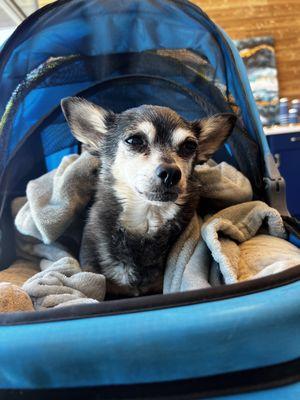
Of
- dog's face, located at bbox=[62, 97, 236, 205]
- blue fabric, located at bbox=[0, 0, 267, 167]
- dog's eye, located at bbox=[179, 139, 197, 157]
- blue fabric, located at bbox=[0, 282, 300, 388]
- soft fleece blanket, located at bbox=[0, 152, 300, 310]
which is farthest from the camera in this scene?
blue fabric, located at bbox=[0, 0, 267, 167]

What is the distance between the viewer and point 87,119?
1238 mm

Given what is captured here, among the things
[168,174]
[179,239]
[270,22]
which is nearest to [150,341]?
[168,174]

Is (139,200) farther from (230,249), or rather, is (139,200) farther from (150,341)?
(150,341)

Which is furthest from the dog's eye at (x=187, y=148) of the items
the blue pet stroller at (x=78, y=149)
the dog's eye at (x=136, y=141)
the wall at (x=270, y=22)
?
the wall at (x=270, y=22)

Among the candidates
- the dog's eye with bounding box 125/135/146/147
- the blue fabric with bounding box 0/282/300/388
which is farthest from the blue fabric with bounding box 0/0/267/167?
the blue fabric with bounding box 0/282/300/388

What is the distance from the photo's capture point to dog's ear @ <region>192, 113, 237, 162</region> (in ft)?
Result: 3.82

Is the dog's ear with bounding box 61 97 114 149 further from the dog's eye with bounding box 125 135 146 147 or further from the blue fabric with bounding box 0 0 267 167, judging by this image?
the blue fabric with bounding box 0 0 267 167

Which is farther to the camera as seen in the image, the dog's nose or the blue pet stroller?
the dog's nose

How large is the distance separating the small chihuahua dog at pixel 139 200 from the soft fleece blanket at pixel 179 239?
58 mm

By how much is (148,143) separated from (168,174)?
0.17 meters

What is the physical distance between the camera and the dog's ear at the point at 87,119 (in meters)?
1.16

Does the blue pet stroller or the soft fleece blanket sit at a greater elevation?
the blue pet stroller

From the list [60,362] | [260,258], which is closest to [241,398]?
[60,362]

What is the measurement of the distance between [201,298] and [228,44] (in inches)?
40.2
